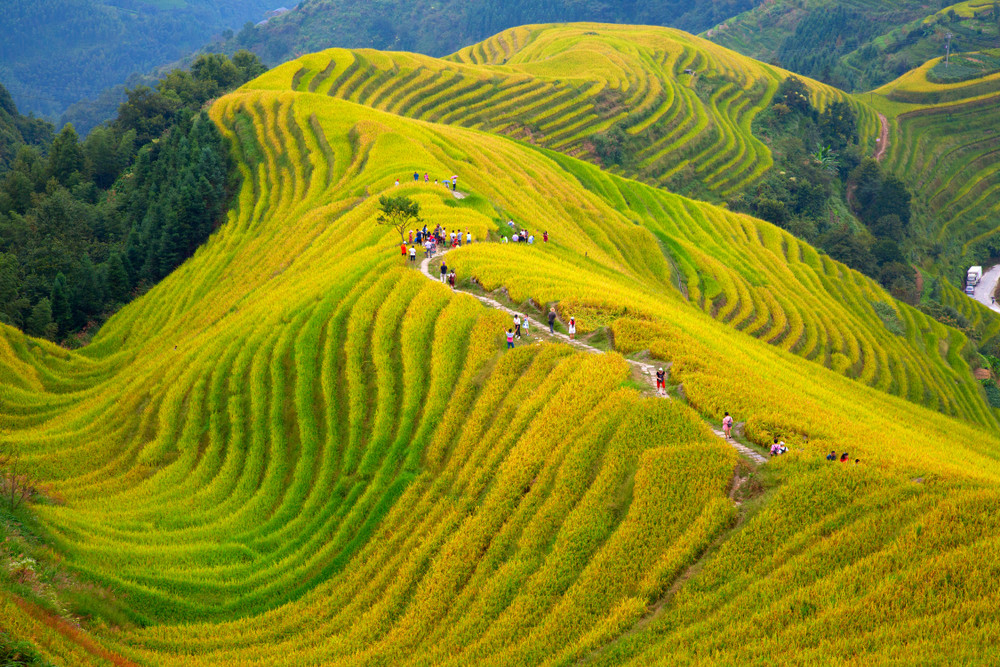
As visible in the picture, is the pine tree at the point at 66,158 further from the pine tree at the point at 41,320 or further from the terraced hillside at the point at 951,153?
the terraced hillside at the point at 951,153

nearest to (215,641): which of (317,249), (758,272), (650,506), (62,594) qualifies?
(62,594)

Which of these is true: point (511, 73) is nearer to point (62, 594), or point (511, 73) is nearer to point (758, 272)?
point (758, 272)

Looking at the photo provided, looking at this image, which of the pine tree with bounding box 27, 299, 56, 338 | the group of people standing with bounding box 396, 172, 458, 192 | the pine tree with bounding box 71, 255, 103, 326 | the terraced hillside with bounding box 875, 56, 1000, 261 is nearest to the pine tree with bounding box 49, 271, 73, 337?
the pine tree with bounding box 71, 255, 103, 326

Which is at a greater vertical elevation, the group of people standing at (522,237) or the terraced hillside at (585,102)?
the terraced hillside at (585,102)

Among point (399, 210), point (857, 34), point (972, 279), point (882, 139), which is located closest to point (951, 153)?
point (882, 139)

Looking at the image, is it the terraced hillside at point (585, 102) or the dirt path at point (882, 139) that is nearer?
the terraced hillside at point (585, 102)

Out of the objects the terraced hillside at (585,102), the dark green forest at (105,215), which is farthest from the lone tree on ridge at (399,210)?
the terraced hillside at (585,102)
